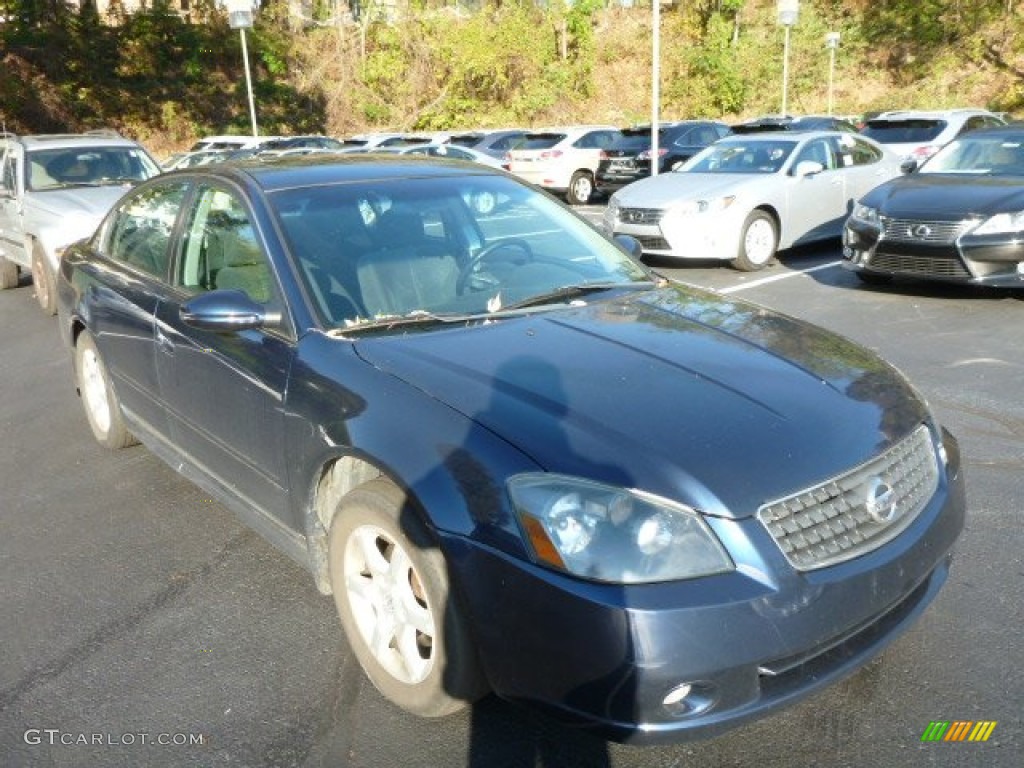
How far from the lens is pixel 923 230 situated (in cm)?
812

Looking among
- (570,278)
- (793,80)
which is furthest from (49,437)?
(793,80)

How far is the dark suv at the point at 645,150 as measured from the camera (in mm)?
18625

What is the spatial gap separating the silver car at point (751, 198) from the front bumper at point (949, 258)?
1778mm

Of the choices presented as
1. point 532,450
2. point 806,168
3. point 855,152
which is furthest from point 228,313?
point 855,152

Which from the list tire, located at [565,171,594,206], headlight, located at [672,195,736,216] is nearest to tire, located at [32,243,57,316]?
headlight, located at [672,195,736,216]

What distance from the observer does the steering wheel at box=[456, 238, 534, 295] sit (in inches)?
142

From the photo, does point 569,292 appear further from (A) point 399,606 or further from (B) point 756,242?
(B) point 756,242

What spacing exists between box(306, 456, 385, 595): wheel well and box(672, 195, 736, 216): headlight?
7.85 m

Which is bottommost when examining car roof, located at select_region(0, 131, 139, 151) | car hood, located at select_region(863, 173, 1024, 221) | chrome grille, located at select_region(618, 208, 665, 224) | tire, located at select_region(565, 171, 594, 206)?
tire, located at select_region(565, 171, 594, 206)

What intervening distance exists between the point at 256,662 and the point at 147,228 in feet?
7.74

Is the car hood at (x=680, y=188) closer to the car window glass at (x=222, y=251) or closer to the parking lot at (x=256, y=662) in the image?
the parking lot at (x=256, y=662)

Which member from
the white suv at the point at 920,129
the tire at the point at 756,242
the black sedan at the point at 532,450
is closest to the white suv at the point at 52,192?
the black sedan at the point at 532,450

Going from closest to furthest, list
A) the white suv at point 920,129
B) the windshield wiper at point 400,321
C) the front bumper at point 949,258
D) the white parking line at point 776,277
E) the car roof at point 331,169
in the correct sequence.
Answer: the windshield wiper at point 400,321
the car roof at point 331,169
the front bumper at point 949,258
the white parking line at point 776,277
the white suv at point 920,129

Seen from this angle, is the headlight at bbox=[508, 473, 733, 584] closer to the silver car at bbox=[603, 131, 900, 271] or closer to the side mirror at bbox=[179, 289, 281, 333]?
the side mirror at bbox=[179, 289, 281, 333]
